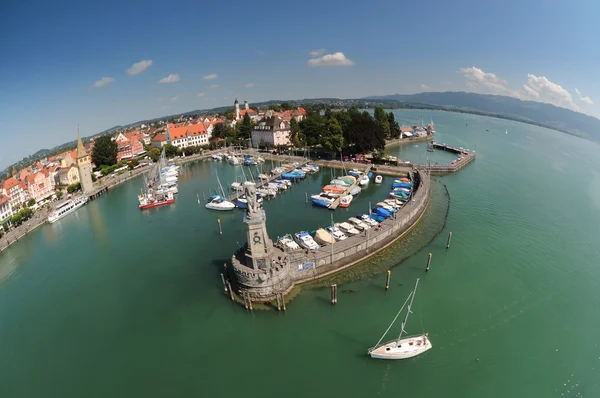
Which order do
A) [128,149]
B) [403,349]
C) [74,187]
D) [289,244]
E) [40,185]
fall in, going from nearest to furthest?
[403,349]
[289,244]
[40,185]
[74,187]
[128,149]

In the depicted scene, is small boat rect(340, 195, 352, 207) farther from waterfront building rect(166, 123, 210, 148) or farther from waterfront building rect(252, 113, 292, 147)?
waterfront building rect(166, 123, 210, 148)

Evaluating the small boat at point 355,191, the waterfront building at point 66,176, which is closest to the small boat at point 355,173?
the small boat at point 355,191

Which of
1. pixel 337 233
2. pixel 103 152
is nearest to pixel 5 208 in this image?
pixel 103 152

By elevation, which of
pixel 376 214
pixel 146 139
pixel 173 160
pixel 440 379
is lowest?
pixel 440 379

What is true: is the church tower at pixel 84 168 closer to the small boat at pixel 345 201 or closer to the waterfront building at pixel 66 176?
the waterfront building at pixel 66 176

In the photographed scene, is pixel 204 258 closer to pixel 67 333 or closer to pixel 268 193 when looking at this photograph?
pixel 67 333

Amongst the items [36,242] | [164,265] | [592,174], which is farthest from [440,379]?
[592,174]

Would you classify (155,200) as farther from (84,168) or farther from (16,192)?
(16,192)
